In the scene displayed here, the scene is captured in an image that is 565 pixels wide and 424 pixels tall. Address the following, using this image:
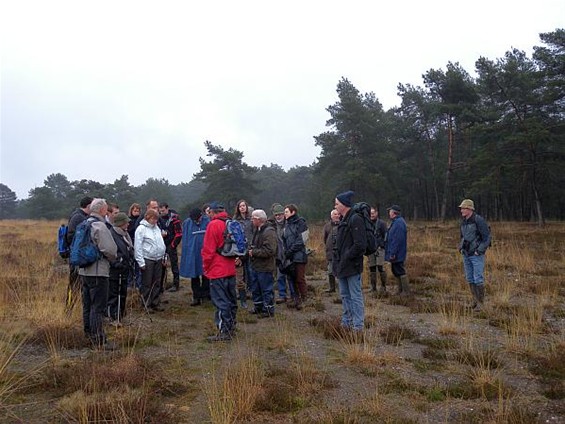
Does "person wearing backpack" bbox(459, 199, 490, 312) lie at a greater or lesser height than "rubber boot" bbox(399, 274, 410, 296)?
greater

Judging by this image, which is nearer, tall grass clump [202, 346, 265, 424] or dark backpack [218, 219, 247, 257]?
tall grass clump [202, 346, 265, 424]

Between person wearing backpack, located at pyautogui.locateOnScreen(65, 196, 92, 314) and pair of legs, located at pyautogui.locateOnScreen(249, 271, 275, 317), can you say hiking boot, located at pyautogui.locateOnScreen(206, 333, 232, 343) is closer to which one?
pair of legs, located at pyautogui.locateOnScreen(249, 271, 275, 317)

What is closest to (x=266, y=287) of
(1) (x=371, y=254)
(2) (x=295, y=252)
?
(2) (x=295, y=252)

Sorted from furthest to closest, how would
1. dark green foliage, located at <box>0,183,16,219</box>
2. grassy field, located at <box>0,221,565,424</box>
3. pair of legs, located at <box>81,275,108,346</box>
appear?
dark green foliage, located at <box>0,183,16,219</box>
pair of legs, located at <box>81,275,108,346</box>
grassy field, located at <box>0,221,565,424</box>

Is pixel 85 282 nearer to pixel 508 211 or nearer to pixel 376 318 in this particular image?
pixel 376 318

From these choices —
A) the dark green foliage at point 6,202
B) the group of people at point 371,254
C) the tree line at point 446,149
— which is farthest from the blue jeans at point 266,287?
the dark green foliage at point 6,202

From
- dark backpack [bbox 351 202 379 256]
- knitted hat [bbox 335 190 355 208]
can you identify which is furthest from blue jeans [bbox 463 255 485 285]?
knitted hat [bbox 335 190 355 208]

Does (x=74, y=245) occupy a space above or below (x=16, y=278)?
above

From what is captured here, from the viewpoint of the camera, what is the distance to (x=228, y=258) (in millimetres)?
6148

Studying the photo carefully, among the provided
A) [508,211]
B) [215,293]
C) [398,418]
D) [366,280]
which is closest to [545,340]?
[398,418]

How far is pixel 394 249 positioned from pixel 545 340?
11.3 ft

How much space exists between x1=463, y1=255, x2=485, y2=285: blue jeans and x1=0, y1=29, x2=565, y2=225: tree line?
20.1 meters

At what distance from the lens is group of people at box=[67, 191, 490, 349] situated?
564 cm

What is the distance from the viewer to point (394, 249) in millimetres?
8875
